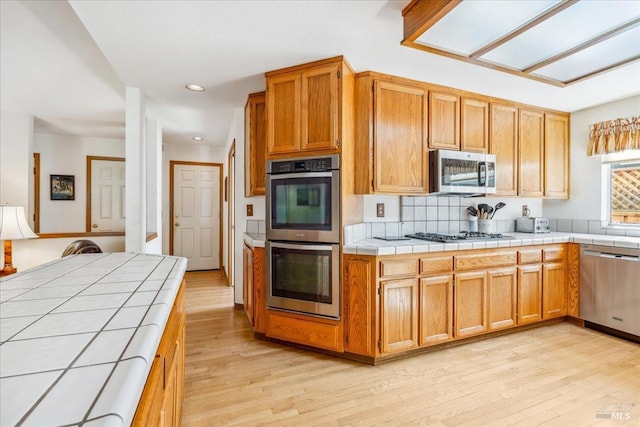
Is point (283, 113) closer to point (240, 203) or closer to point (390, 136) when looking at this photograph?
point (390, 136)

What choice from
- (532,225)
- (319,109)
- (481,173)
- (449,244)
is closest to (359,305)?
(449,244)

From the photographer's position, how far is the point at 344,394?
1907 millimetres

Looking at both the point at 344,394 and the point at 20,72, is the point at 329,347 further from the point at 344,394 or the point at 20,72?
the point at 20,72

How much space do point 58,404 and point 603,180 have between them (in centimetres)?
457

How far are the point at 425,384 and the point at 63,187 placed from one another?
18.9ft

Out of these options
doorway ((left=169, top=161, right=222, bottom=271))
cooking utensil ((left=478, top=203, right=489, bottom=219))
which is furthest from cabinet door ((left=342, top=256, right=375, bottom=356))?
doorway ((left=169, top=161, right=222, bottom=271))

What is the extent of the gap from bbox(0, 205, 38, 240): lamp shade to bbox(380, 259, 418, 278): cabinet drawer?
12.3 feet

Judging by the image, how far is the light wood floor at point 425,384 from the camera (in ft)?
5.60

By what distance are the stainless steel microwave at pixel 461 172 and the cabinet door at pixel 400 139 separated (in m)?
0.09

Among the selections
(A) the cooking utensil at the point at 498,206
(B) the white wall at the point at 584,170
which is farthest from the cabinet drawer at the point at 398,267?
(B) the white wall at the point at 584,170

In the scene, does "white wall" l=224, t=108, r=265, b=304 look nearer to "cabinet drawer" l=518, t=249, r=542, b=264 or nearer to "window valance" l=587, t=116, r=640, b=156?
"cabinet drawer" l=518, t=249, r=542, b=264

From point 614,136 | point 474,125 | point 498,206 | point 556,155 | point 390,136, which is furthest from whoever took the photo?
point 556,155

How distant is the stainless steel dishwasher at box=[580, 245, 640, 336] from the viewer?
260 centimetres

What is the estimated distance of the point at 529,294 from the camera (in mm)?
2855
